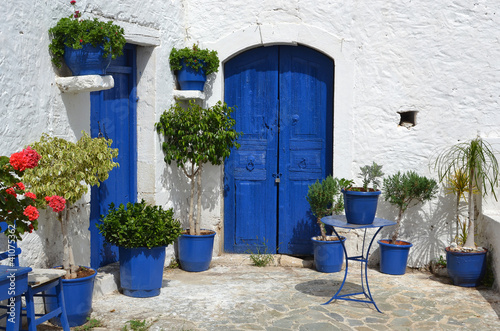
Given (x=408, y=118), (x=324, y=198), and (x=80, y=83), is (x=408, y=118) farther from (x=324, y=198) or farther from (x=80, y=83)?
(x=80, y=83)

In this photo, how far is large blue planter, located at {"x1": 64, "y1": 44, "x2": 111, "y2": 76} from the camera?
15.9 feet

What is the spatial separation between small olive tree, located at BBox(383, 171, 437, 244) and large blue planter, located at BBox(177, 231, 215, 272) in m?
1.98

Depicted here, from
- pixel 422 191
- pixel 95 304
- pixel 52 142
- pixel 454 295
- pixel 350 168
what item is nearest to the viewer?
pixel 52 142

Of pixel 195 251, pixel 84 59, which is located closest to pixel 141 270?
pixel 195 251

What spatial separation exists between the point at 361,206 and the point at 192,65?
2726mm

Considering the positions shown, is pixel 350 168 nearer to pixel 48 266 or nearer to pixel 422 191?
pixel 422 191

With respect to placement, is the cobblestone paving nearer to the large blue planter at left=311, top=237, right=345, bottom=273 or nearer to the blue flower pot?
the large blue planter at left=311, top=237, right=345, bottom=273

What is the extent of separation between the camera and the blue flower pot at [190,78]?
264 inches

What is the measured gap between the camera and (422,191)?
639 cm

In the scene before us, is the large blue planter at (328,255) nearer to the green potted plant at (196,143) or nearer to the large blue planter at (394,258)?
the large blue planter at (394,258)

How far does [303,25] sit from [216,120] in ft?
4.97

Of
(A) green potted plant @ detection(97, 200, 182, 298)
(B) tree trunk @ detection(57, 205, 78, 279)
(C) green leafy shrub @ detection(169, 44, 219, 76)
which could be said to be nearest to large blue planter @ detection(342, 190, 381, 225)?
(A) green potted plant @ detection(97, 200, 182, 298)

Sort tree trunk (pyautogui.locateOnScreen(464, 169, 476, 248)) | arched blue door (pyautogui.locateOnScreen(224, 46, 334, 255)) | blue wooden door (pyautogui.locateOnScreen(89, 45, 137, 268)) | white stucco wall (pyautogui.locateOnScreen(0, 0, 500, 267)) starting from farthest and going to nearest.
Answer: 1. arched blue door (pyautogui.locateOnScreen(224, 46, 334, 255))
2. white stucco wall (pyautogui.locateOnScreen(0, 0, 500, 267))
3. tree trunk (pyautogui.locateOnScreen(464, 169, 476, 248))
4. blue wooden door (pyautogui.locateOnScreen(89, 45, 137, 268))

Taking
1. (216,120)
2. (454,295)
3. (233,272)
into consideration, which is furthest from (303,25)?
(454,295)
